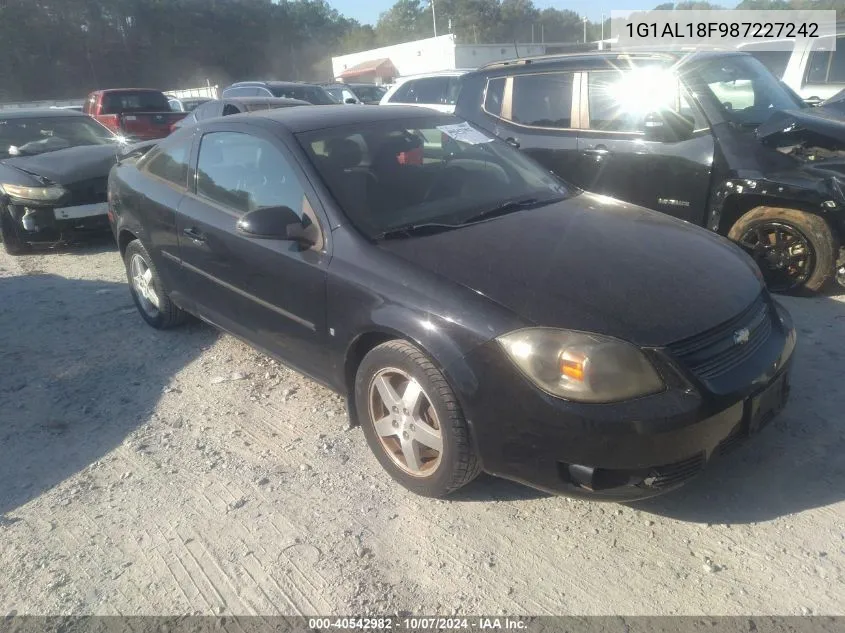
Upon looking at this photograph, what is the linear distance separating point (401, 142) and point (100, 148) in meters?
5.80

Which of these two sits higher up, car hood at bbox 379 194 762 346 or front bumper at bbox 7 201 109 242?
car hood at bbox 379 194 762 346

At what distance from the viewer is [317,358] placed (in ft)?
11.1

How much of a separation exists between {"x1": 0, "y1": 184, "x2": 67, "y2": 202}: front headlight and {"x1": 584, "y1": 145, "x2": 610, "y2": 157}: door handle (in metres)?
5.29

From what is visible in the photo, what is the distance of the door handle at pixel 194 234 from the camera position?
3.97 m

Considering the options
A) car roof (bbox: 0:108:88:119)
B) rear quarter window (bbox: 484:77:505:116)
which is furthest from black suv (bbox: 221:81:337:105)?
rear quarter window (bbox: 484:77:505:116)

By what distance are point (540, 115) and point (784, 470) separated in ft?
12.4

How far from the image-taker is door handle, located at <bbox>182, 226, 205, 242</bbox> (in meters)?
3.97

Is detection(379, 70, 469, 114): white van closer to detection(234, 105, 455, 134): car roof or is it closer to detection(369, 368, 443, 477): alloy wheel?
detection(234, 105, 455, 134): car roof

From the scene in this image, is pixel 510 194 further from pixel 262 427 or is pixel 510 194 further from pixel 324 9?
pixel 324 9

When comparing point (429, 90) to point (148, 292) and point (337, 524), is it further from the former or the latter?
point (337, 524)

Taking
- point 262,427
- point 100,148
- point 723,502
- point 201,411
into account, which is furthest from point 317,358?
point 100,148

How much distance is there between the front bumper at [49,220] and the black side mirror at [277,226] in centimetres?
480

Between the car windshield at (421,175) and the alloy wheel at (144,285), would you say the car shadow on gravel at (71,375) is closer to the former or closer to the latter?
the alloy wheel at (144,285)

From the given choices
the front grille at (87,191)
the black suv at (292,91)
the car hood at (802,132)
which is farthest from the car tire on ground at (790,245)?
the black suv at (292,91)
